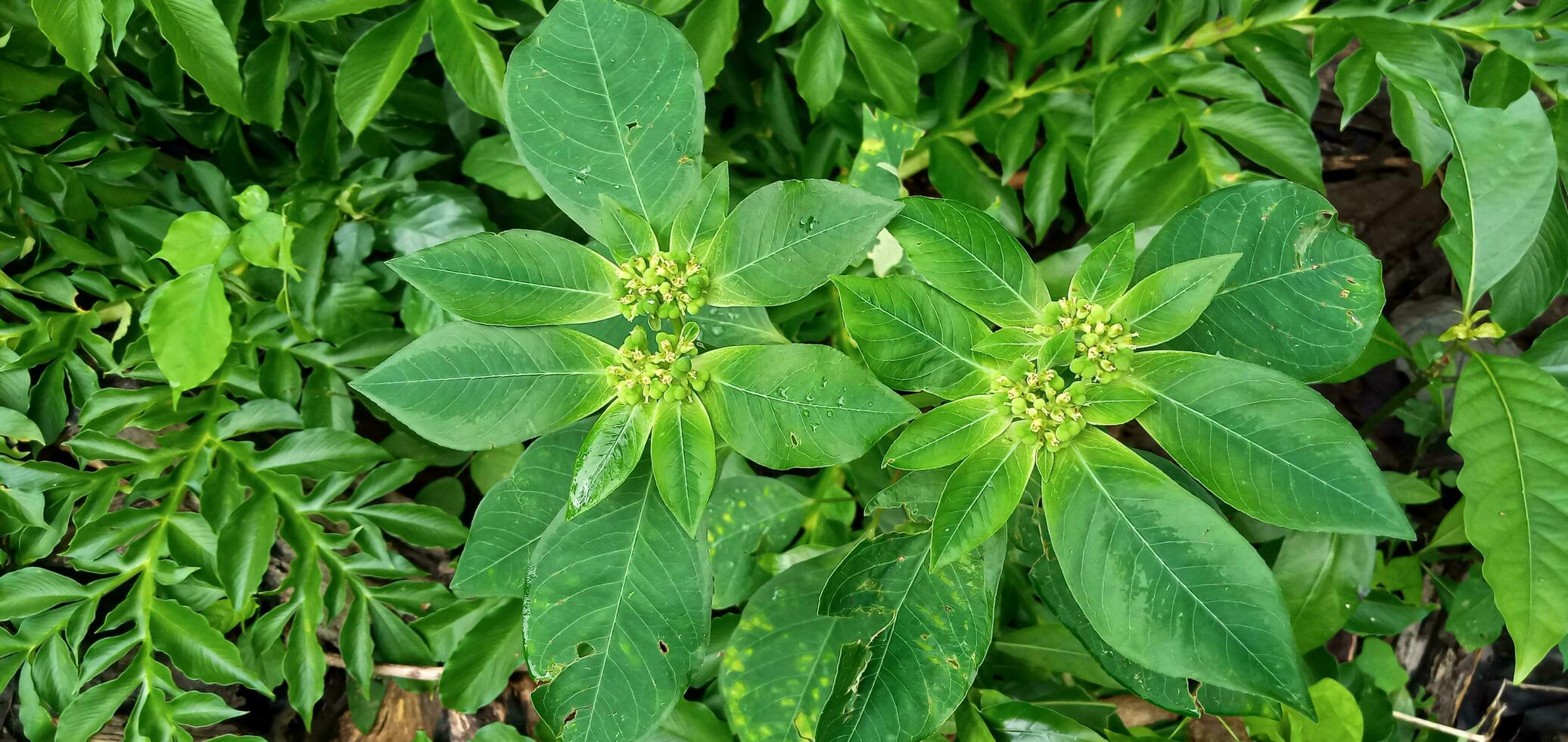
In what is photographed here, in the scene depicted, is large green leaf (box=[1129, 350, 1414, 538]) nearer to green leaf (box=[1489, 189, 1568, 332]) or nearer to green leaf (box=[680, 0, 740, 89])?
green leaf (box=[1489, 189, 1568, 332])

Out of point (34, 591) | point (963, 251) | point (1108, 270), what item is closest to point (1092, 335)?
point (1108, 270)

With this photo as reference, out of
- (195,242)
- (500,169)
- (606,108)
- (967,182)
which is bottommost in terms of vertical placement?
(195,242)

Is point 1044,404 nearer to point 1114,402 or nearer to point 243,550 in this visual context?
point 1114,402

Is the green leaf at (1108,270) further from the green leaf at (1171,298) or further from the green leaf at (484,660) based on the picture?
the green leaf at (484,660)

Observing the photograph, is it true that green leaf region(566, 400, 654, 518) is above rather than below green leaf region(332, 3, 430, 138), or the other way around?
below

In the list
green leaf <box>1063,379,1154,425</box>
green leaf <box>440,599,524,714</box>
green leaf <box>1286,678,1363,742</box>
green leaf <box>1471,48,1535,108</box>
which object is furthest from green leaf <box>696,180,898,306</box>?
green leaf <box>1471,48,1535,108</box>

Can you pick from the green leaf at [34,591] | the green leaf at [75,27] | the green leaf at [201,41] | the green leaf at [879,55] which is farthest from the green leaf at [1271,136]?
the green leaf at [34,591]
